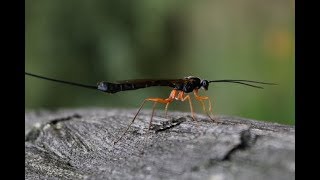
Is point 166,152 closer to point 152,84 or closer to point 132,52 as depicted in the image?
point 152,84

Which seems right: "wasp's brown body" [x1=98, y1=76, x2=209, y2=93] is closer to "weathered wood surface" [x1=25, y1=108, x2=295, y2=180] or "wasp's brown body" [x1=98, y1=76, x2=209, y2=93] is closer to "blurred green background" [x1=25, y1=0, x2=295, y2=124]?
"weathered wood surface" [x1=25, y1=108, x2=295, y2=180]

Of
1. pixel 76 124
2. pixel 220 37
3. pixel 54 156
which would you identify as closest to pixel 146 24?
pixel 220 37

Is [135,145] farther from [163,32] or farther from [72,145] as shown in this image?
[163,32]

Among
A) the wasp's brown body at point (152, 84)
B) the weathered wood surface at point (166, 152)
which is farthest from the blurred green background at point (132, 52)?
the weathered wood surface at point (166, 152)

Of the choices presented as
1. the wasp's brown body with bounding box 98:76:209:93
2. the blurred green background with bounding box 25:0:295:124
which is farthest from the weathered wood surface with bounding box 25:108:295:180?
the blurred green background with bounding box 25:0:295:124

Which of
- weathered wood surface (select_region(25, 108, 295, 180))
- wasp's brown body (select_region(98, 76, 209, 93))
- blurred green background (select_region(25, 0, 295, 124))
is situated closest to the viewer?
weathered wood surface (select_region(25, 108, 295, 180))

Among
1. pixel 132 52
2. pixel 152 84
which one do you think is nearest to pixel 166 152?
pixel 152 84
